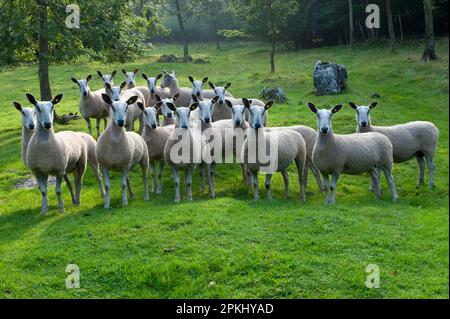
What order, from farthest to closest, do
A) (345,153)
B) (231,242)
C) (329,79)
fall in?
1. (329,79)
2. (345,153)
3. (231,242)

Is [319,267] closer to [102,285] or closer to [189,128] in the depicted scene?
[102,285]

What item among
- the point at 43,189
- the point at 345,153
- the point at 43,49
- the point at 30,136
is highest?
the point at 43,49

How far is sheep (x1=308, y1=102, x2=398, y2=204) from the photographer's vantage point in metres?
13.1

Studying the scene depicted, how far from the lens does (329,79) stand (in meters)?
27.7

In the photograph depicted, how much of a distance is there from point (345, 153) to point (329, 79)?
1521 centimetres

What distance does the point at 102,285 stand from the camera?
8961mm

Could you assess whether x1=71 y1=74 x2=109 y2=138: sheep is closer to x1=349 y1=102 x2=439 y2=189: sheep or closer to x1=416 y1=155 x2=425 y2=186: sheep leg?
x1=349 y1=102 x2=439 y2=189: sheep

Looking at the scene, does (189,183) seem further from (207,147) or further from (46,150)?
(46,150)

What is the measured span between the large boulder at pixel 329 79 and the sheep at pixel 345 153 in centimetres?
1432

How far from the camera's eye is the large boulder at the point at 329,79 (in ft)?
90.6

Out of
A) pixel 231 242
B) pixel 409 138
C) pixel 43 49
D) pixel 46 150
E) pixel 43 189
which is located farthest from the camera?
pixel 43 49

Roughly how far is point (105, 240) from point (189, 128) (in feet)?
15.2

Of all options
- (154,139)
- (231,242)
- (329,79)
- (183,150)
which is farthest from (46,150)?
(329,79)

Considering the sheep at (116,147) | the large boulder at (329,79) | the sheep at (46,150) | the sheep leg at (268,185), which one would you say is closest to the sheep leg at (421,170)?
the sheep leg at (268,185)
